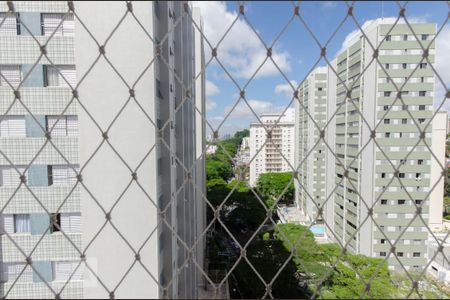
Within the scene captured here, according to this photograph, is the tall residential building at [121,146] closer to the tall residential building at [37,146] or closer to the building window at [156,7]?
the building window at [156,7]

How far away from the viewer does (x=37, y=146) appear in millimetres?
1145

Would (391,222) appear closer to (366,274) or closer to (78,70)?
(366,274)

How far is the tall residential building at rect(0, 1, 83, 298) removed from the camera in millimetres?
834

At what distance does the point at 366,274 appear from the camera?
325 centimetres

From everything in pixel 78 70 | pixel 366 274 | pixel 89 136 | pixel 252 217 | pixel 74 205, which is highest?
pixel 78 70

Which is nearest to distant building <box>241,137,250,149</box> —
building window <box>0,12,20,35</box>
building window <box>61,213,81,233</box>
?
building window <box>0,12,20,35</box>

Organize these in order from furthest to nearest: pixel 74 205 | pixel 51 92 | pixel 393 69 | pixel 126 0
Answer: pixel 393 69
pixel 51 92
pixel 74 205
pixel 126 0

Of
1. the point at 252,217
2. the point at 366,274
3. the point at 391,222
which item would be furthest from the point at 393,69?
the point at 252,217

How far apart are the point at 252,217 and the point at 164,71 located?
21.9 ft

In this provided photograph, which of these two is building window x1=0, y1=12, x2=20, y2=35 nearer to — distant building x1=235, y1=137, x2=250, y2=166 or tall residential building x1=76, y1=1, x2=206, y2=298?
tall residential building x1=76, y1=1, x2=206, y2=298

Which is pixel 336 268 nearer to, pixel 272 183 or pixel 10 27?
pixel 10 27

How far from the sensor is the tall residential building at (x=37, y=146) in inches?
32.8

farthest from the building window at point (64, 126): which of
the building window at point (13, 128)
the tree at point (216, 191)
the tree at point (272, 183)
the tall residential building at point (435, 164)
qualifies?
the tree at point (272, 183)

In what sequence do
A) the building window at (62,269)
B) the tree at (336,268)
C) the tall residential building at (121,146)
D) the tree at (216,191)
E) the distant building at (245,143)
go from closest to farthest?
the tall residential building at (121,146) → the building window at (62,269) → the tree at (336,268) → the tree at (216,191) → the distant building at (245,143)
